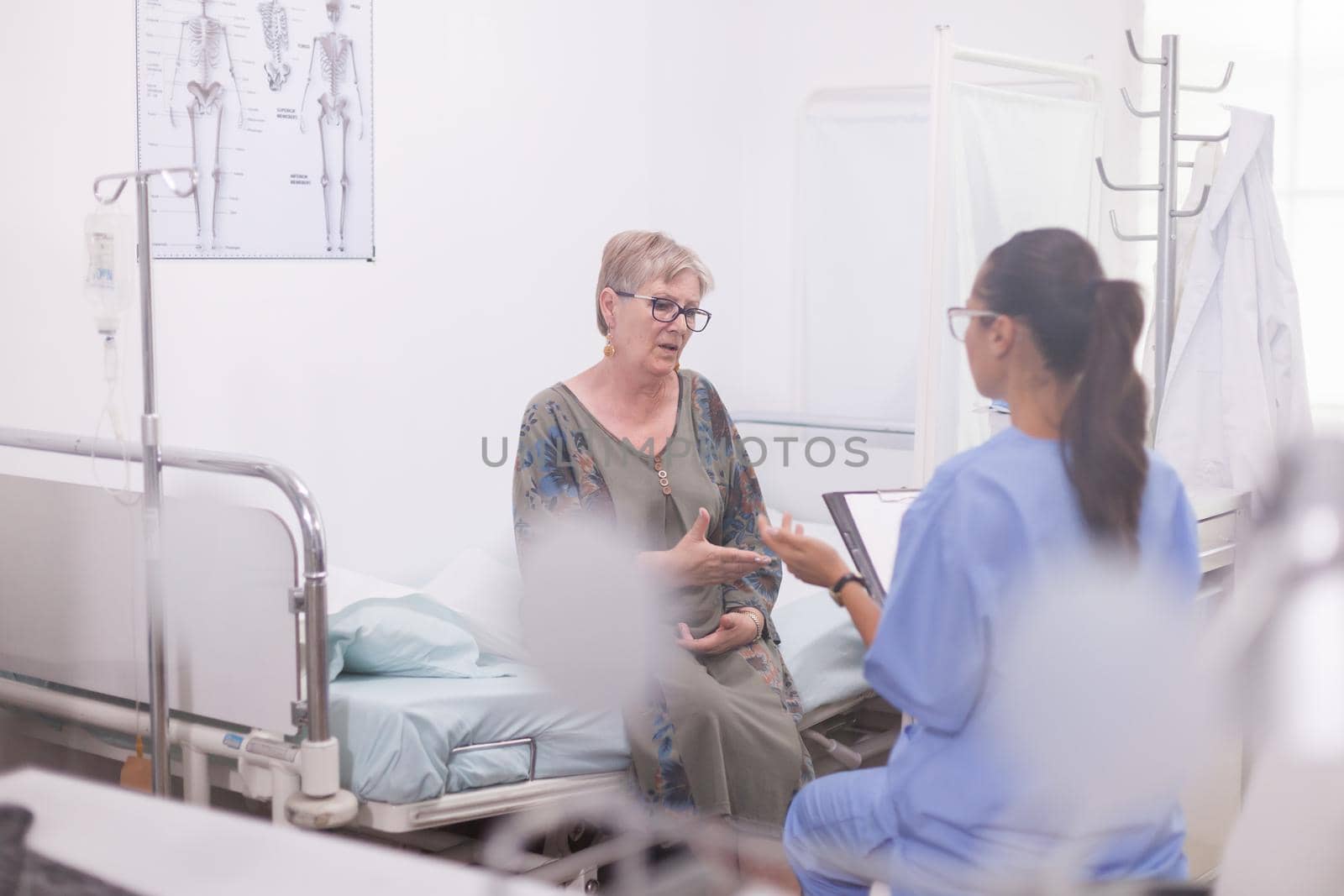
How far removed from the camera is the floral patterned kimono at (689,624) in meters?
2.25

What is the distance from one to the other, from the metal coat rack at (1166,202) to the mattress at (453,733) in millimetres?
1280

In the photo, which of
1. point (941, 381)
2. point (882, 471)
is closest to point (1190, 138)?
point (941, 381)

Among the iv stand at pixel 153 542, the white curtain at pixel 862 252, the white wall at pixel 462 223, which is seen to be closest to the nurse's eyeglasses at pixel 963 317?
the iv stand at pixel 153 542

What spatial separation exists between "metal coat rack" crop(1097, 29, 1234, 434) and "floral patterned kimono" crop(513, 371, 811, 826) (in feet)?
2.89

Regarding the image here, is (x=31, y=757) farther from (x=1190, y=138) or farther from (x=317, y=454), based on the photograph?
(x=1190, y=138)

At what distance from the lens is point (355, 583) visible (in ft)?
8.52

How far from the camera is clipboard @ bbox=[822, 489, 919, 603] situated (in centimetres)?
180

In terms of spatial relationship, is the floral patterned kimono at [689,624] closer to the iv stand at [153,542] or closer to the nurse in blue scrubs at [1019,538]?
the iv stand at [153,542]

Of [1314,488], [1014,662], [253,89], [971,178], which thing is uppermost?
[253,89]

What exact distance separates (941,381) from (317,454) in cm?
127

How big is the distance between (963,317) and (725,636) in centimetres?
106

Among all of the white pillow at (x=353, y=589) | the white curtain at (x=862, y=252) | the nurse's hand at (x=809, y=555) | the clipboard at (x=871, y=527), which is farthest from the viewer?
the white curtain at (x=862, y=252)

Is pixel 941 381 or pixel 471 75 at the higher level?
pixel 471 75

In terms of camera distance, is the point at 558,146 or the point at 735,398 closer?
the point at 558,146
